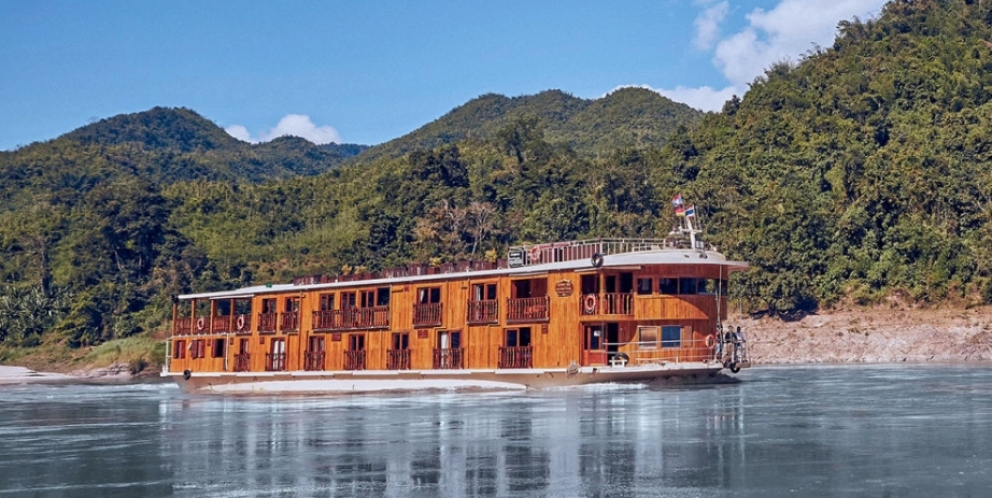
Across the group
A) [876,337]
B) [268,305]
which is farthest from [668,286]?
[876,337]

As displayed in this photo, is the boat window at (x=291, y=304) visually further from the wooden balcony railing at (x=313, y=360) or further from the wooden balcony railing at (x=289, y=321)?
the wooden balcony railing at (x=313, y=360)

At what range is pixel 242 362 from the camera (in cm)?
4900

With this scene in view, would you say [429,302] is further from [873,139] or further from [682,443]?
[873,139]

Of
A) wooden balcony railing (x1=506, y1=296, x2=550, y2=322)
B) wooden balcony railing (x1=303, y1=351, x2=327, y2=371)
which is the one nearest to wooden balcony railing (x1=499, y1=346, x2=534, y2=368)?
wooden balcony railing (x1=506, y1=296, x2=550, y2=322)

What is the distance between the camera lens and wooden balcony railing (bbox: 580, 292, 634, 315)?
3719 cm

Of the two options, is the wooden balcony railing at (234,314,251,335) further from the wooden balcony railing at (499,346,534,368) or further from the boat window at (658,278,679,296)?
the boat window at (658,278,679,296)

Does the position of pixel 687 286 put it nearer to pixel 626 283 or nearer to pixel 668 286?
pixel 668 286

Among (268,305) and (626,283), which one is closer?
(626,283)

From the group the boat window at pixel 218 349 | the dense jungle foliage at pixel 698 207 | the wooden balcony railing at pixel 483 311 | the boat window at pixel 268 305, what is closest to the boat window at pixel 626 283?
the wooden balcony railing at pixel 483 311

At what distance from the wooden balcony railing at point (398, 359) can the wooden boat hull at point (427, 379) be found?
30.0 inches

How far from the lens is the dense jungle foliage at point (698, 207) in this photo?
72.2 m

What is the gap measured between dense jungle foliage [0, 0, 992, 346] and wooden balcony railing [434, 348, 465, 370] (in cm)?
3536

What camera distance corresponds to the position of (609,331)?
37.8m

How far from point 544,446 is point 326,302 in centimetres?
2580
